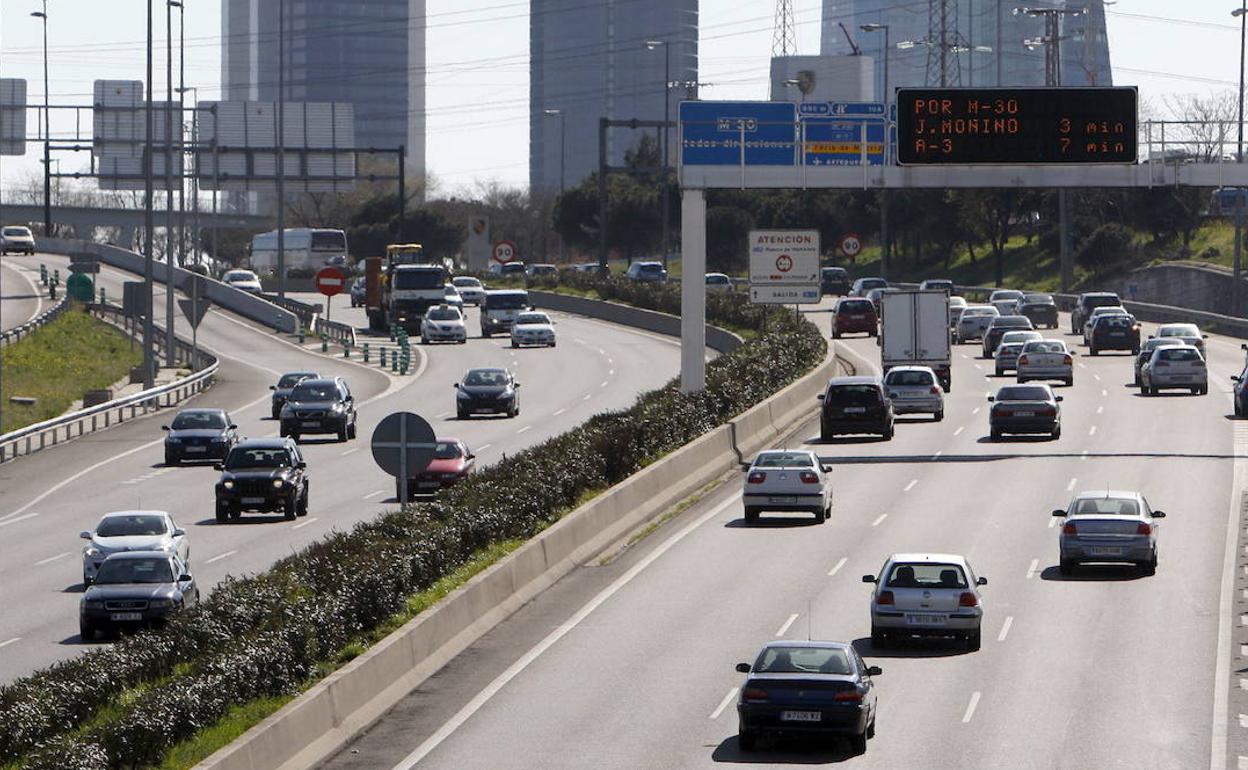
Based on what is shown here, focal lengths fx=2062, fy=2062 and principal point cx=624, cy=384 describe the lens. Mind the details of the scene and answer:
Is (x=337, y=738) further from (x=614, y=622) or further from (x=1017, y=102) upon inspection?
(x=1017, y=102)

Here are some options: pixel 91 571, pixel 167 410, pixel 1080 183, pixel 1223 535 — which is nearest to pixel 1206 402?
pixel 1080 183

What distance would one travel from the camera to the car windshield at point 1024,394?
168ft

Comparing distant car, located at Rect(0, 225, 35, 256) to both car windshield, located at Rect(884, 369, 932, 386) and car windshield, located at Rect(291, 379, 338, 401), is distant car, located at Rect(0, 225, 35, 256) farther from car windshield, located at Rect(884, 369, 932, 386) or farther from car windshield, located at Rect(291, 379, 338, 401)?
car windshield, located at Rect(884, 369, 932, 386)

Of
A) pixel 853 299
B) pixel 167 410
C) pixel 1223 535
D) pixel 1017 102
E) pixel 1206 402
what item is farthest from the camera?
pixel 853 299

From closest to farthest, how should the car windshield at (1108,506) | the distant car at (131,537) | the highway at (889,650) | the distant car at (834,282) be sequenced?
the highway at (889,650) → the distant car at (131,537) → the car windshield at (1108,506) → the distant car at (834,282)

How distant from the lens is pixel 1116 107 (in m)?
46.1

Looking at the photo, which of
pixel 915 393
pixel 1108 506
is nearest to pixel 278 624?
pixel 1108 506

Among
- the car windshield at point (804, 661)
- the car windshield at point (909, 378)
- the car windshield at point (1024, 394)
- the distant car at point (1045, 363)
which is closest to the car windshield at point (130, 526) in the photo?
the car windshield at point (804, 661)

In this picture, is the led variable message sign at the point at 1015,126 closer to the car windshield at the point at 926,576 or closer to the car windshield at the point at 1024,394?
the car windshield at the point at 1024,394

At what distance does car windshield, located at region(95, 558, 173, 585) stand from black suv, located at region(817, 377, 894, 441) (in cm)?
2533

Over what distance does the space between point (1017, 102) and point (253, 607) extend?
2813 centimetres

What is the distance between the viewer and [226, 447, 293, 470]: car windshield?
40531 mm

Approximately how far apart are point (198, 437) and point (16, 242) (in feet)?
315

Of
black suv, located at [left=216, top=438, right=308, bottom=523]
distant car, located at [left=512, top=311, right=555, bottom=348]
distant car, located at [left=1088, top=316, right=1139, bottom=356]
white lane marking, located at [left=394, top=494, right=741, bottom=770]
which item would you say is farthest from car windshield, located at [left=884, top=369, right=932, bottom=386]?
distant car, located at [left=512, top=311, right=555, bottom=348]
